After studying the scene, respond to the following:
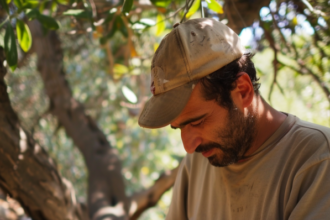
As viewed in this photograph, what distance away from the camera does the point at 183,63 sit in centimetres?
135

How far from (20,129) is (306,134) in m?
1.33

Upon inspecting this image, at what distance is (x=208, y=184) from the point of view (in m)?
1.65

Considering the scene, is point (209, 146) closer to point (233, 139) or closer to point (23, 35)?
point (233, 139)

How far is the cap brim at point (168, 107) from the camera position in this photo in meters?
1.33

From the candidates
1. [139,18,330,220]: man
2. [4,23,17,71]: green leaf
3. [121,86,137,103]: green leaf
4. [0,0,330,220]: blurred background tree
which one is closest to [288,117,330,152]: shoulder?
[139,18,330,220]: man

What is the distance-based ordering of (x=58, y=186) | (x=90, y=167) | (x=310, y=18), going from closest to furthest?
(x=58, y=186)
(x=310, y=18)
(x=90, y=167)

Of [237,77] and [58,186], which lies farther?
[58,186]

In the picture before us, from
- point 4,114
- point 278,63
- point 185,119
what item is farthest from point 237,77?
point 278,63

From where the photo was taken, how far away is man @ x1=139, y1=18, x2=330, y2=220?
4.33 feet

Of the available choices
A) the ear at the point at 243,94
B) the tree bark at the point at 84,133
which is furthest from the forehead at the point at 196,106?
the tree bark at the point at 84,133

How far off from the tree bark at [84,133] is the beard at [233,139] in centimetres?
155

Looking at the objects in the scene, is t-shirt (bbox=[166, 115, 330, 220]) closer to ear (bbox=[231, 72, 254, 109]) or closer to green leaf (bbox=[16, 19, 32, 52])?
ear (bbox=[231, 72, 254, 109])

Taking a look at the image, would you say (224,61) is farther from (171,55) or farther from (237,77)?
(171,55)

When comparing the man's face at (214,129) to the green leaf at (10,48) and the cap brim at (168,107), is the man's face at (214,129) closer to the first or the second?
the cap brim at (168,107)
